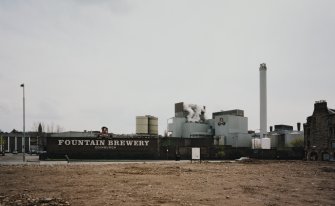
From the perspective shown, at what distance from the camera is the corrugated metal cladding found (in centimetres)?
8469

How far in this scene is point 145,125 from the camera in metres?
84.9

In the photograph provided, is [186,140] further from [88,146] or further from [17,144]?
[17,144]

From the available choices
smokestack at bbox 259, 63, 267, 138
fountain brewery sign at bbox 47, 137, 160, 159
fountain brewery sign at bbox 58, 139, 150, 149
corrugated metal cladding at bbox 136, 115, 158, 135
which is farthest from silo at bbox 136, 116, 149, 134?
smokestack at bbox 259, 63, 267, 138

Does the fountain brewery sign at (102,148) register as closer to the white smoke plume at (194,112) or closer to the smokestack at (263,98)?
the smokestack at (263,98)

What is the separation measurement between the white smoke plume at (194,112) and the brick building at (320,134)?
109 feet

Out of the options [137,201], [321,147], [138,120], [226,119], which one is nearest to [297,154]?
[321,147]

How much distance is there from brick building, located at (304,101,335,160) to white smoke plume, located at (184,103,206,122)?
3336 centimetres

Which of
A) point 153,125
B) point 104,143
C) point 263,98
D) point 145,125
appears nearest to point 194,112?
point 153,125

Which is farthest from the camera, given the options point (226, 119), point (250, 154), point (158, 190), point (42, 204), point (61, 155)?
point (226, 119)

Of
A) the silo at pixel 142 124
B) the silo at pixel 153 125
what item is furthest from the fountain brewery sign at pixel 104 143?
the silo at pixel 153 125

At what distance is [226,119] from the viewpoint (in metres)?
82.8

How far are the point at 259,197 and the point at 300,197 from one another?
1894 mm

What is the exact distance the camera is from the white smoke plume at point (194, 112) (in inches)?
3577

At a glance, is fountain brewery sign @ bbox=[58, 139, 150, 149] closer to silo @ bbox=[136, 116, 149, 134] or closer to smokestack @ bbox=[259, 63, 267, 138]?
silo @ bbox=[136, 116, 149, 134]
